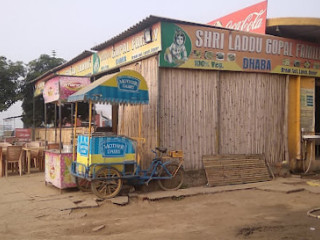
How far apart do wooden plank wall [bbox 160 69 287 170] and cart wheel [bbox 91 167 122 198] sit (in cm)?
156

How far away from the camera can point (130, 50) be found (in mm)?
9695

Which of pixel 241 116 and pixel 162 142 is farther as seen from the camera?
pixel 241 116

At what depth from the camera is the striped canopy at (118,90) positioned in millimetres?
7235

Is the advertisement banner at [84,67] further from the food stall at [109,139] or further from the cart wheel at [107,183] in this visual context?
the cart wheel at [107,183]

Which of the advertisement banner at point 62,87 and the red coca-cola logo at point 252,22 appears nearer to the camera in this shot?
the advertisement banner at point 62,87

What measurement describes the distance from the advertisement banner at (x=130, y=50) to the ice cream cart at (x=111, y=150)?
1.32 m

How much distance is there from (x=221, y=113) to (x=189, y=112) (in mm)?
1011

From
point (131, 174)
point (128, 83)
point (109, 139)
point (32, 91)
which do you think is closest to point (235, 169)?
point (131, 174)

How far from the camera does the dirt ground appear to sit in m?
5.36

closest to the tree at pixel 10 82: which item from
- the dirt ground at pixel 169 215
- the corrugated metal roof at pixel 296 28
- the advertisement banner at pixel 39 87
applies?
the advertisement banner at pixel 39 87

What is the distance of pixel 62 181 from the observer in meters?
8.17

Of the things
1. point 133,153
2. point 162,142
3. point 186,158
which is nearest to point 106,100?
point 133,153

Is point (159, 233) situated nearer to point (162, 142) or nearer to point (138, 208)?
point (138, 208)

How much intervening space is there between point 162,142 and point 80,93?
2348mm
